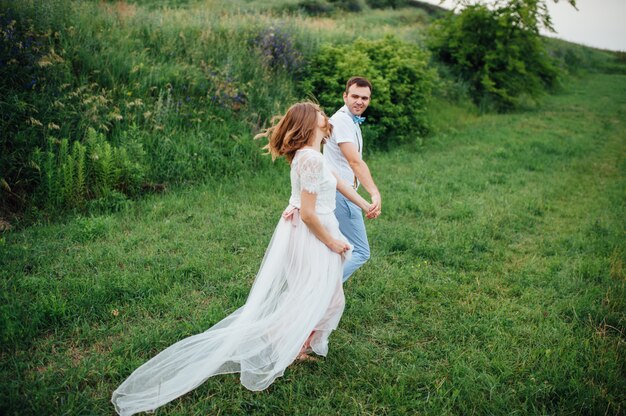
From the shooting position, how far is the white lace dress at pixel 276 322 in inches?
128

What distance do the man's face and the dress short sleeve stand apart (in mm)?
1125

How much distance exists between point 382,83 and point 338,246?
8331mm

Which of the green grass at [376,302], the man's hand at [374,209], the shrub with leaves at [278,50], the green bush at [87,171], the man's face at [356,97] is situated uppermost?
the shrub with leaves at [278,50]

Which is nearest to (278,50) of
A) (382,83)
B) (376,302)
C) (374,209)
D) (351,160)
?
(382,83)

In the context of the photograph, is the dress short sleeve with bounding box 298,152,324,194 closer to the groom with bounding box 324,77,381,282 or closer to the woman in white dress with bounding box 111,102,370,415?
the woman in white dress with bounding box 111,102,370,415

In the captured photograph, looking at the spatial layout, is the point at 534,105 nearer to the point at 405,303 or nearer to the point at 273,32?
the point at 273,32

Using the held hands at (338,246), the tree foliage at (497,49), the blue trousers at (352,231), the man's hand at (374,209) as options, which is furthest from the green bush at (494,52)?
the held hands at (338,246)

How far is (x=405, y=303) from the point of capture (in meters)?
4.75

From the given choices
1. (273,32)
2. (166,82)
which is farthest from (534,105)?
→ (166,82)

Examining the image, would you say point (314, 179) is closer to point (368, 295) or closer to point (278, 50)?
point (368, 295)

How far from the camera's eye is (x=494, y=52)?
17.4 meters

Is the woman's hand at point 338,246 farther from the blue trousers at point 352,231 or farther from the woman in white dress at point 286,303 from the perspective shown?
the blue trousers at point 352,231

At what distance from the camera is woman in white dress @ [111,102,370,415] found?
3.26 m

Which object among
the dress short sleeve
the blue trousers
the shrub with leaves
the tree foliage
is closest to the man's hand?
the blue trousers
